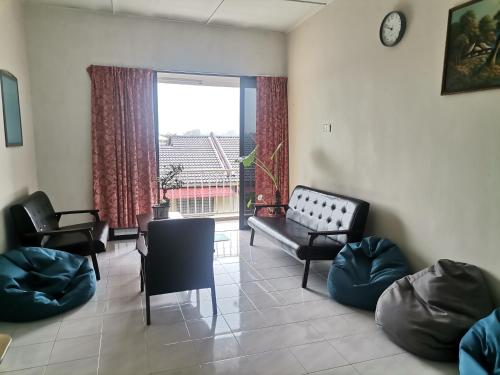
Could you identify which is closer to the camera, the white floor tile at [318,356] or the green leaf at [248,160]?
the white floor tile at [318,356]

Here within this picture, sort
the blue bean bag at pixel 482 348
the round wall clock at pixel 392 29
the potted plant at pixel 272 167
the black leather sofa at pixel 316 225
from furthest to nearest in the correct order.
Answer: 1. the potted plant at pixel 272 167
2. the black leather sofa at pixel 316 225
3. the round wall clock at pixel 392 29
4. the blue bean bag at pixel 482 348

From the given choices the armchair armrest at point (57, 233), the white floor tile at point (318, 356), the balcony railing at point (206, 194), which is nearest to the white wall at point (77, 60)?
the armchair armrest at point (57, 233)

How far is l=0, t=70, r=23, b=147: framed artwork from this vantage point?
Result: 3.28 metres

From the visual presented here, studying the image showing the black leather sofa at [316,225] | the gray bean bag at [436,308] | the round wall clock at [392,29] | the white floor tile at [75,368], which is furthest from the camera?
the black leather sofa at [316,225]

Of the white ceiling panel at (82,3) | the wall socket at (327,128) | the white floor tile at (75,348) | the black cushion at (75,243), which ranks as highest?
the white ceiling panel at (82,3)

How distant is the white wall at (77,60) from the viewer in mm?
4324

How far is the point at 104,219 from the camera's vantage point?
475cm

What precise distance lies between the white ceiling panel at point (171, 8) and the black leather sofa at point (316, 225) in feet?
8.20

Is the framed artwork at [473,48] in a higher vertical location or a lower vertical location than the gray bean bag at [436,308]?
higher

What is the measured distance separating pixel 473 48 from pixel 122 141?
3893mm

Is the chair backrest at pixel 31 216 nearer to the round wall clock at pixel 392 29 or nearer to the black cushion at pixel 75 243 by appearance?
the black cushion at pixel 75 243

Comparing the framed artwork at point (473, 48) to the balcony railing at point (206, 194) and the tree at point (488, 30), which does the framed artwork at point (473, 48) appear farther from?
the balcony railing at point (206, 194)

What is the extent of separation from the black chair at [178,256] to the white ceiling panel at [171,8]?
2801mm

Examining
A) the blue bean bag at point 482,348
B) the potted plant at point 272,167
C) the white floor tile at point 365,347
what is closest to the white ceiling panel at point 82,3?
the potted plant at point 272,167
